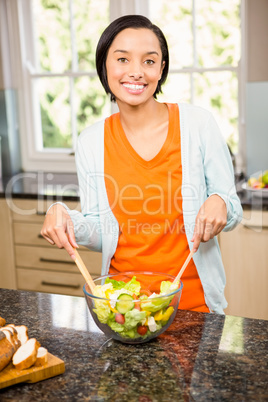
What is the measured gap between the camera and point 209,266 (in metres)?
1.56

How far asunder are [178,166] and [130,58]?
13.1 inches

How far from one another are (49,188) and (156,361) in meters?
2.09

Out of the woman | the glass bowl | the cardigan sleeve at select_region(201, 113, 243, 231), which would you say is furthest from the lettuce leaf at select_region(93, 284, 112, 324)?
the cardigan sleeve at select_region(201, 113, 243, 231)

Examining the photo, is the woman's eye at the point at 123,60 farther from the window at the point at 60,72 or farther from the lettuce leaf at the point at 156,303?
the window at the point at 60,72

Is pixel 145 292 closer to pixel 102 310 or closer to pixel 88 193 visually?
pixel 102 310

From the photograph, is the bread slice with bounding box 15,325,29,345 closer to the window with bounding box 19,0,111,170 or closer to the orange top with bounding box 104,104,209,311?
the orange top with bounding box 104,104,209,311

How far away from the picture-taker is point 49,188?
306 cm

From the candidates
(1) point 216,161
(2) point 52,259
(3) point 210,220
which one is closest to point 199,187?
(1) point 216,161

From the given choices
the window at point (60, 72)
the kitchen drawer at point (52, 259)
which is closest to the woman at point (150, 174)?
the kitchen drawer at point (52, 259)

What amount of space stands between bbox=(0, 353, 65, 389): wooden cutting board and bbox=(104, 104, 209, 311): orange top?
0.54 m

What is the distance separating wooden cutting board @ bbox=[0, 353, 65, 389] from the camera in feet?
3.24

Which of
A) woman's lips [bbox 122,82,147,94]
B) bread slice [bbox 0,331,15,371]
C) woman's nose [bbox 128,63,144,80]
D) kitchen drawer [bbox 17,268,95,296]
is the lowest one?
kitchen drawer [bbox 17,268,95,296]

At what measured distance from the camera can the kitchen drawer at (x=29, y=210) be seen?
2910 mm

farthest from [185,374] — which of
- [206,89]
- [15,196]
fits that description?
[206,89]
